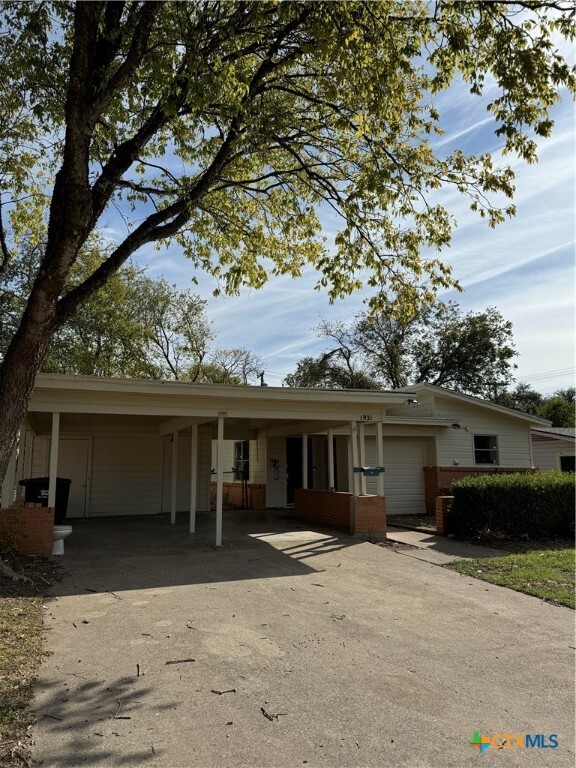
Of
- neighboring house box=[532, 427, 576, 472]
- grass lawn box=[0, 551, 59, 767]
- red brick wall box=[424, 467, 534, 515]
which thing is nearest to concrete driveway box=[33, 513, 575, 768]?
grass lawn box=[0, 551, 59, 767]

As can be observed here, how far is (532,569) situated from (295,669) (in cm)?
547

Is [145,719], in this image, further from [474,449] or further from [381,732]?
[474,449]

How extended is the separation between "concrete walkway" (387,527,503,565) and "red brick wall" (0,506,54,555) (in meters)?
6.08

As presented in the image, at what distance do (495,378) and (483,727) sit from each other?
28.8 metres

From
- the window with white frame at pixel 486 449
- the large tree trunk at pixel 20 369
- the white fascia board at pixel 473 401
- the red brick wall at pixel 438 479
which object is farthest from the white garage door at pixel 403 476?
the large tree trunk at pixel 20 369

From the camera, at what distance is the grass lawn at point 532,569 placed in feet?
23.5

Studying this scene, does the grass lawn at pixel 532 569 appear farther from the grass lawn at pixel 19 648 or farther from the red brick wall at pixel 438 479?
the grass lawn at pixel 19 648

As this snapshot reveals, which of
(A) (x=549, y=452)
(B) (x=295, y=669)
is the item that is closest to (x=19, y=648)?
(B) (x=295, y=669)

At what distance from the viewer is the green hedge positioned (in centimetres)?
1102

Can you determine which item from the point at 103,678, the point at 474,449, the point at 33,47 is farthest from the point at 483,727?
the point at 474,449

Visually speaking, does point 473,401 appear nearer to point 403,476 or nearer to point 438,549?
point 403,476

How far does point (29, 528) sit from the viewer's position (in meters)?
8.48

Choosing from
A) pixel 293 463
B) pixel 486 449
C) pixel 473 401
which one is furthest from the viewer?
pixel 293 463

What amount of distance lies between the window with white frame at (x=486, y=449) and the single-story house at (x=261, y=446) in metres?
0.04
